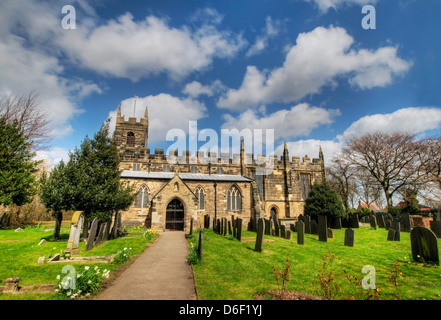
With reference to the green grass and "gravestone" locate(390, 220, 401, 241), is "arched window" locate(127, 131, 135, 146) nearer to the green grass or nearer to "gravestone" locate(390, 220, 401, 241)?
the green grass

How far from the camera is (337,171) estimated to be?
115ft

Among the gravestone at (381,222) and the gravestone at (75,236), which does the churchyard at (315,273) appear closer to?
the gravestone at (75,236)

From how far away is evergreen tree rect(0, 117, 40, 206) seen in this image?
56.4ft

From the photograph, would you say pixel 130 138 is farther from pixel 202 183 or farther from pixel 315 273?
pixel 315 273

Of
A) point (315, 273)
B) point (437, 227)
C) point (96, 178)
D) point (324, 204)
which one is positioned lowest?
point (315, 273)

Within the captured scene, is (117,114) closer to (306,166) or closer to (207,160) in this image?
(207,160)

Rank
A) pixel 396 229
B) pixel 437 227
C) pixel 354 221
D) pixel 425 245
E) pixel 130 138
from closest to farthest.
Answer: pixel 425 245, pixel 396 229, pixel 437 227, pixel 354 221, pixel 130 138

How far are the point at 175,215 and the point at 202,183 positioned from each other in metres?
4.79

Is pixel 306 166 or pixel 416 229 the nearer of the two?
pixel 416 229

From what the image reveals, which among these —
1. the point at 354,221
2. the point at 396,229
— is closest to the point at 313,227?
the point at 396,229

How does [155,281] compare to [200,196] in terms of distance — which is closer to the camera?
[155,281]

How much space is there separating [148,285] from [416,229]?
10.3 m

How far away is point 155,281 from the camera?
6113 mm

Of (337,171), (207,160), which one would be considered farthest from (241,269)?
(337,171)
